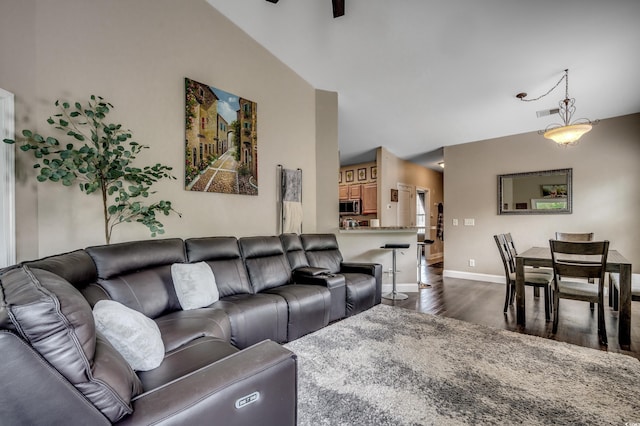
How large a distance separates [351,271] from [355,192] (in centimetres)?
418

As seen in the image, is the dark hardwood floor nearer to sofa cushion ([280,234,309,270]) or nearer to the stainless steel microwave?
sofa cushion ([280,234,309,270])

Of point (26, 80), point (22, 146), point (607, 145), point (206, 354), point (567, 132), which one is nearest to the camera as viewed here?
point (206, 354)

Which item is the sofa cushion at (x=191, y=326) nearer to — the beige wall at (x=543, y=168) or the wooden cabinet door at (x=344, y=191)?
the beige wall at (x=543, y=168)

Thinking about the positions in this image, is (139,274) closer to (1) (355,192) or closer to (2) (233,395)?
(2) (233,395)

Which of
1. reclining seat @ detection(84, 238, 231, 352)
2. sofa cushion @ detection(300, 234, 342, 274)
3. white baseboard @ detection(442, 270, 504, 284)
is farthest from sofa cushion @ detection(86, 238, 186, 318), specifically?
white baseboard @ detection(442, 270, 504, 284)

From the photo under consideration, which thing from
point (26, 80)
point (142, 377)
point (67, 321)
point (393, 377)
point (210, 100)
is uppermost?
point (210, 100)

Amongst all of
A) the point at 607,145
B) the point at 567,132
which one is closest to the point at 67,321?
the point at 567,132

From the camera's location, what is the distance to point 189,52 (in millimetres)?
2953

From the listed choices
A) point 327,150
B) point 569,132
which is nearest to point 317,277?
point 327,150

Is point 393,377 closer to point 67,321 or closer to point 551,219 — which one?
point 67,321

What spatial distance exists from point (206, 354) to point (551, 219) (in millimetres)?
5920

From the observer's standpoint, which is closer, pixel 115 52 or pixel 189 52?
pixel 115 52

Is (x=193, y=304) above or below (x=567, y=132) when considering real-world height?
below

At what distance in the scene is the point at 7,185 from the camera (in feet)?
5.95
